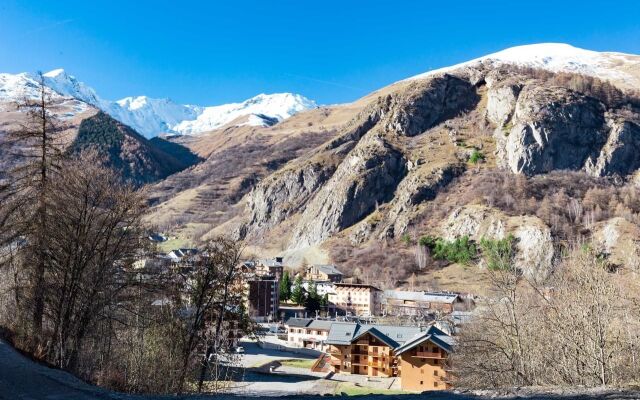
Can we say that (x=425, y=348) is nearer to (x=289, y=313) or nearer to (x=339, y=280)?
(x=289, y=313)

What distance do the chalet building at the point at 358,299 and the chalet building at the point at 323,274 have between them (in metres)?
10.2

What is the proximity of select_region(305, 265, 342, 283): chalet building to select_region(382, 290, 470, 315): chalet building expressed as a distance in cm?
1711

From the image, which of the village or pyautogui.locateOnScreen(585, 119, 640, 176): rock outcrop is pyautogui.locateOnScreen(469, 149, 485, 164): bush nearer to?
pyautogui.locateOnScreen(585, 119, 640, 176): rock outcrop

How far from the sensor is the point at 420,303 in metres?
84.7

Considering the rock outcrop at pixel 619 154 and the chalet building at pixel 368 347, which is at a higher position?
the rock outcrop at pixel 619 154

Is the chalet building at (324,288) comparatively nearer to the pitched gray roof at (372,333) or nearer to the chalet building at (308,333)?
the chalet building at (308,333)

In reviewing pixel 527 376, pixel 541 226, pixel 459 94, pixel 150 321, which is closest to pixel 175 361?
pixel 150 321

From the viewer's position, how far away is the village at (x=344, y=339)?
39.8m

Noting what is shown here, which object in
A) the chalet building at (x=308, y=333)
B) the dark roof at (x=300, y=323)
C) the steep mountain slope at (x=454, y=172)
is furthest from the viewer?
the steep mountain slope at (x=454, y=172)

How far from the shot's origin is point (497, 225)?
110 meters

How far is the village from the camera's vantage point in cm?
3978

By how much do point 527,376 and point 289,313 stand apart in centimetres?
6519

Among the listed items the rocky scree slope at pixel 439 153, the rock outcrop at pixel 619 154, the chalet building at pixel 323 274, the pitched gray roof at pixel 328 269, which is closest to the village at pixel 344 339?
the chalet building at pixel 323 274

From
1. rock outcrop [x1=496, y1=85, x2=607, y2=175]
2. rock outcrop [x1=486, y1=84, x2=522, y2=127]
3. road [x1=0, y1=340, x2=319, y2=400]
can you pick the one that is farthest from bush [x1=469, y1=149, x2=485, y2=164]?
road [x1=0, y1=340, x2=319, y2=400]
